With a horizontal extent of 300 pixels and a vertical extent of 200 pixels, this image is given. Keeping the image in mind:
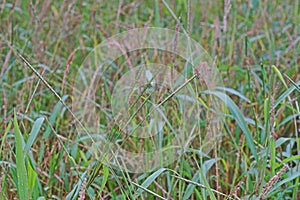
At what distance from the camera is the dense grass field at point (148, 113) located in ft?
3.91

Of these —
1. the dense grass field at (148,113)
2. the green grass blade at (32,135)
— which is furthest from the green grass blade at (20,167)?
the green grass blade at (32,135)

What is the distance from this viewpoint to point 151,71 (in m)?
1.83

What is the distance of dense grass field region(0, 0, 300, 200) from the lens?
46.9 inches

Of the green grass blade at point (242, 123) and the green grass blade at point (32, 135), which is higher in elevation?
the green grass blade at point (32, 135)

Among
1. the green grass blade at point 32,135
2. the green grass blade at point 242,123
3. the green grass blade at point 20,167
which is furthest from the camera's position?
the green grass blade at point 242,123

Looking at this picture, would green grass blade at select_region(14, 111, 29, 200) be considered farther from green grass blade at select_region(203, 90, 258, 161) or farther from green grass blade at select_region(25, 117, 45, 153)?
green grass blade at select_region(203, 90, 258, 161)

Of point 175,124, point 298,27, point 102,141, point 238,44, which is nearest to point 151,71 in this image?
point 175,124

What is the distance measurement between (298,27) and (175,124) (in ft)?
3.33

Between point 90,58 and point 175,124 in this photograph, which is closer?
point 175,124

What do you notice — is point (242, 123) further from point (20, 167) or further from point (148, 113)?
point (20, 167)

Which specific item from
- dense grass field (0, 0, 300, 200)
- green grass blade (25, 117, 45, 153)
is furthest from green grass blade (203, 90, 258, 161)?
green grass blade (25, 117, 45, 153)

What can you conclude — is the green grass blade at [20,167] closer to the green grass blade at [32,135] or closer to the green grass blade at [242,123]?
the green grass blade at [32,135]

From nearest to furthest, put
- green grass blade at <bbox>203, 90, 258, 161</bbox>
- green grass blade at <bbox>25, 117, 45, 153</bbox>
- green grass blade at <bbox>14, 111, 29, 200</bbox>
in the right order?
green grass blade at <bbox>14, 111, 29, 200</bbox>
green grass blade at <bbox>25, 117, 45, 153</bbox>
green grass blade at <bbox>203, 90, 258, 161</bbox>

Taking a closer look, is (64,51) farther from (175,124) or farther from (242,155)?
(242,155)
